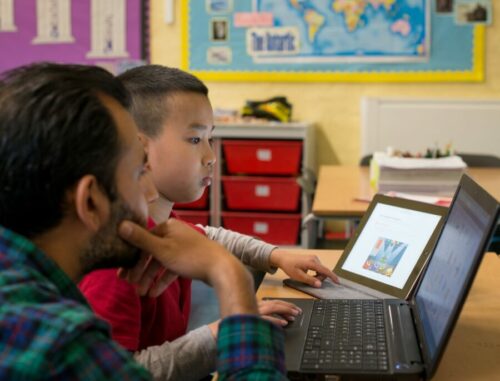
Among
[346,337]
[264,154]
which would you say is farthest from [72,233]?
[264,154]

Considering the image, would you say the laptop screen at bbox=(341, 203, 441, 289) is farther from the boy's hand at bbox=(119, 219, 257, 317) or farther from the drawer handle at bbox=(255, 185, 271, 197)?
the drawer handle at bbox=(255, 185, 271, 197)

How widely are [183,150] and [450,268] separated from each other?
596 millimetres

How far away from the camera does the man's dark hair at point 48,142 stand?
736 millimetres

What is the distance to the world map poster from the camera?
4188 millimetres

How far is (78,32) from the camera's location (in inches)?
180

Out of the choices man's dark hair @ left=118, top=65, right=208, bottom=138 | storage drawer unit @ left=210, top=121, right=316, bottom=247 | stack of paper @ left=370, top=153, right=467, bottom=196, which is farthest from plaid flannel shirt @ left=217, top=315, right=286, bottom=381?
storage drawer unit @ left=210, top=121, right=316, bottom=247

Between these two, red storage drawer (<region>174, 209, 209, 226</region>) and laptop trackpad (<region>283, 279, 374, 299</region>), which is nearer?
laptop trackpad (<region>283, 279, 374, 299</region>)

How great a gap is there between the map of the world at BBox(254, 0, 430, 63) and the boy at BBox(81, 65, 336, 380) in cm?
280

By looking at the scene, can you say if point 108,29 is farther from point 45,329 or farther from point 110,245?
point 45,329

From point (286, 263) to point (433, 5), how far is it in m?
3.04

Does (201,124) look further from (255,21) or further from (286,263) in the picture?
(255,21)

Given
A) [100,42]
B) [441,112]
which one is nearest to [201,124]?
[441,112]

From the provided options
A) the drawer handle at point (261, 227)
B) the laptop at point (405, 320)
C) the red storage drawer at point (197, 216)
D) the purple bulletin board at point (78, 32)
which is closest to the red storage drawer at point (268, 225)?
the drawer handle at point (261, 227)

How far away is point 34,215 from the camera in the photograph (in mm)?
768
